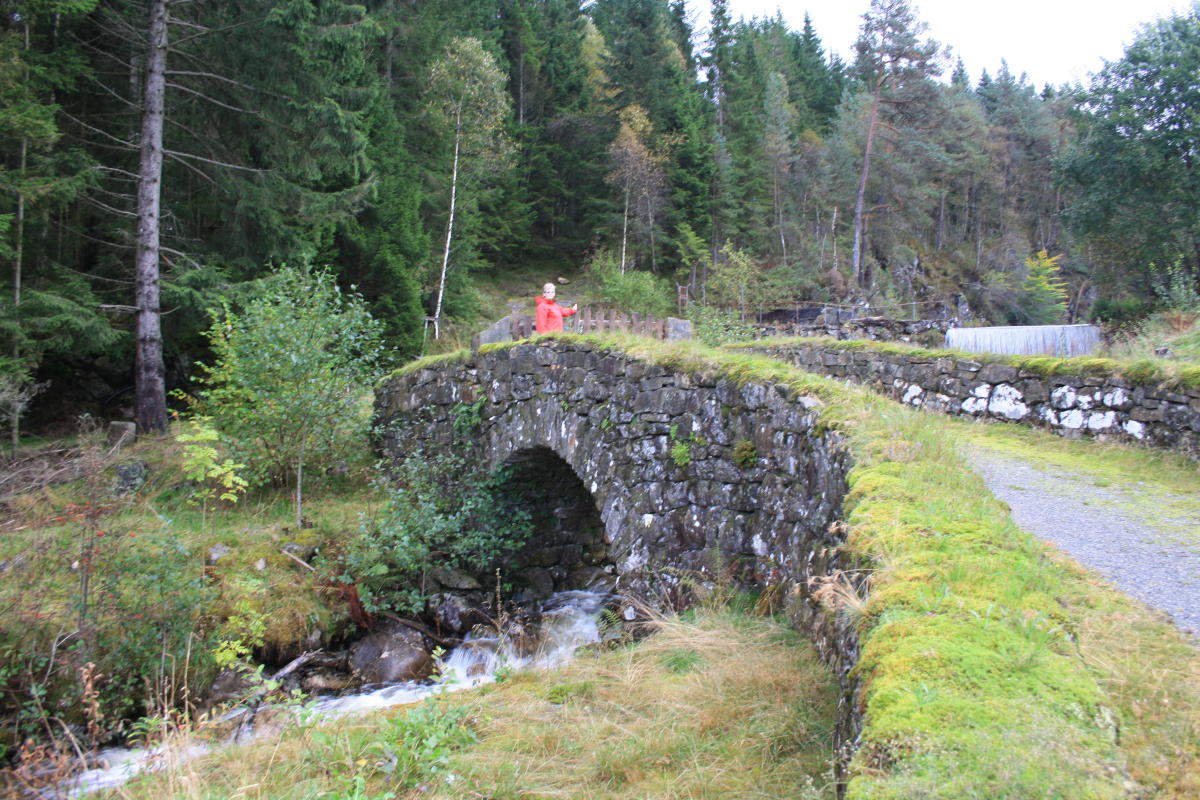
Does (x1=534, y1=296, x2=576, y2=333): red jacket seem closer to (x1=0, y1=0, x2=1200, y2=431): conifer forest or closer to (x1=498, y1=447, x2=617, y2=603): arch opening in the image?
(x1=498, y1=447, x2=617, y2=603): arch opening

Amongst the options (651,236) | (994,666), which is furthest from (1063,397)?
(651,236)

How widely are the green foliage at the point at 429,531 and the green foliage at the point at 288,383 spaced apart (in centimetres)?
145

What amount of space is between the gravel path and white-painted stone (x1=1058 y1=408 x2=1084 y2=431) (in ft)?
4.73

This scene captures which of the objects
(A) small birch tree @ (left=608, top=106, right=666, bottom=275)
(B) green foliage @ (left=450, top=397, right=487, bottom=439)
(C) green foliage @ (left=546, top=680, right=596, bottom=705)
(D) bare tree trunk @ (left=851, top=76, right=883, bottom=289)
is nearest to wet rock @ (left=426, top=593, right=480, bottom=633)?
(B) green foliage @ (left=450, top=397, right=487, bottom=439)

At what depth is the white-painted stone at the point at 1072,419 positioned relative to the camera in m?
6.93

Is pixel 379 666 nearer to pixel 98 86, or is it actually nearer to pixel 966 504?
pixel 966 504

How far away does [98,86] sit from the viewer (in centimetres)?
1366

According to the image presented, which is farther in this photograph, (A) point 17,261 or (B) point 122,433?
→ (B) point 122,433

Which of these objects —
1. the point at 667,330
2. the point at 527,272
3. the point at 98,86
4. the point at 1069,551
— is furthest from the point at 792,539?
the point at 527,272

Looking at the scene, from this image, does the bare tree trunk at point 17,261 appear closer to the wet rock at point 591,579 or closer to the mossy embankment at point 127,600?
the mossy embankment at point 127,600

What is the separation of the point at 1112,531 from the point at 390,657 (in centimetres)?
652

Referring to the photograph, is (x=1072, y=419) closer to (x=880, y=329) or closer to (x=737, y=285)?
(x=880, y=329)

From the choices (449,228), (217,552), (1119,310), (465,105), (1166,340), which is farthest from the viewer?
(465,105)

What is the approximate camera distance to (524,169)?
3506 centimetres
